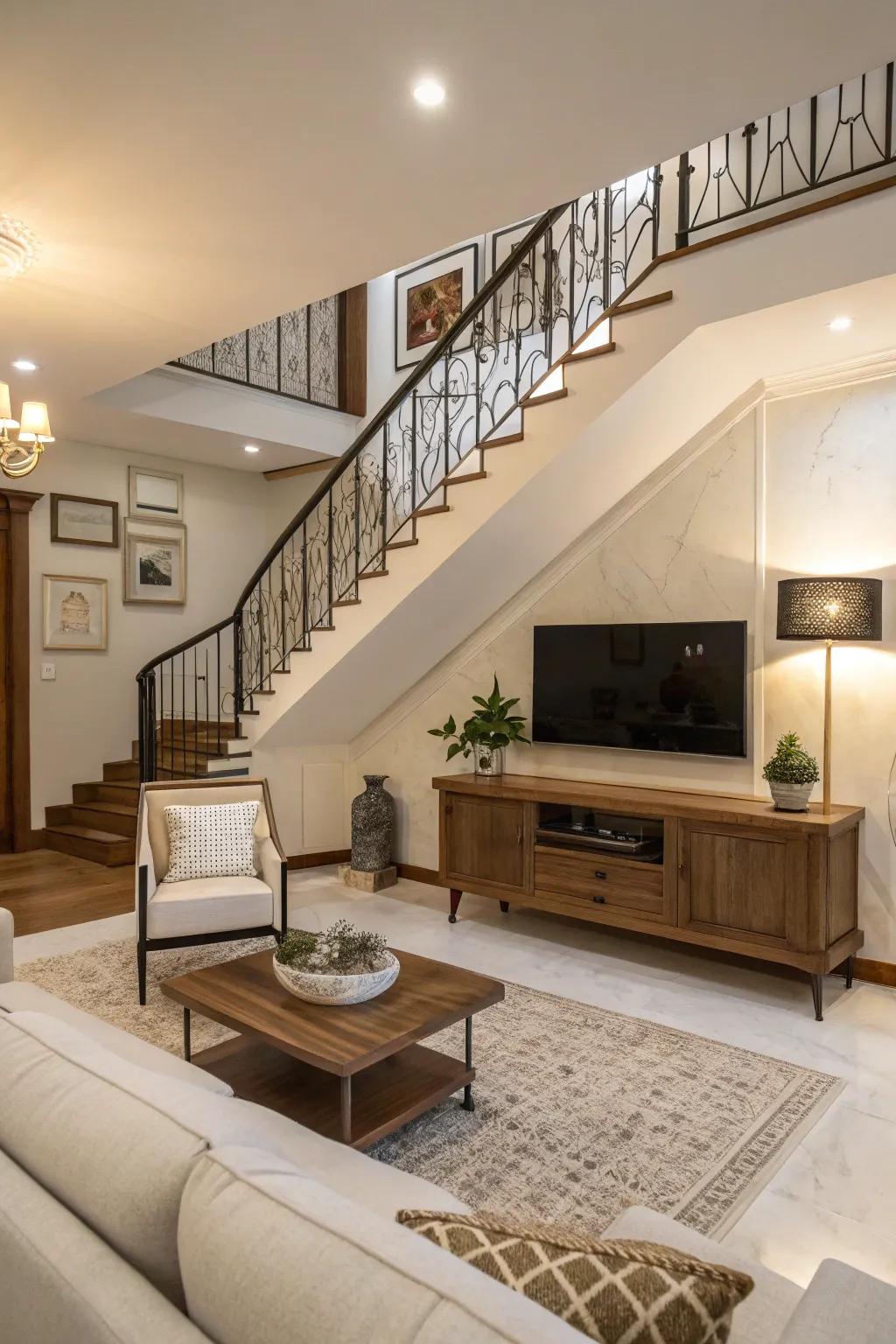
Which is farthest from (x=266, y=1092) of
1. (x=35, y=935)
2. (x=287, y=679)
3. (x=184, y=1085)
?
(x=287, y=679)

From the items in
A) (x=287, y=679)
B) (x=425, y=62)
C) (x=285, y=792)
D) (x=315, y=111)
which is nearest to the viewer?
(x=425, y=62)

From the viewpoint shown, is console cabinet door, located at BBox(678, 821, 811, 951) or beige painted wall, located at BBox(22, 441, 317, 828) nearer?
console cabinet door, located at BBox(678, 821, 811, 951)

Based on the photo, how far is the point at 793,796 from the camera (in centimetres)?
377

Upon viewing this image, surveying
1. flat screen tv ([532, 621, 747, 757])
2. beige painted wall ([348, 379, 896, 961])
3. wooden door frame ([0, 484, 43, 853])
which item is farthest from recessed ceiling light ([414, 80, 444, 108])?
wooden door frame ([0, 484, 43, 853])

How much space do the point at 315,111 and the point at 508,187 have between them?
72cm

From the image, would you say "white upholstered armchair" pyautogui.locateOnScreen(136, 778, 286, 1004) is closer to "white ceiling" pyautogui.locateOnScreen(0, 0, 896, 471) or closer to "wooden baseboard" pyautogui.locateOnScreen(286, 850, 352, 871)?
"wooden baseboard" pyautogui.locateOnScreen(286, 850, 352, 871)

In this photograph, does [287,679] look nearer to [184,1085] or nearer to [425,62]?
[425,62]

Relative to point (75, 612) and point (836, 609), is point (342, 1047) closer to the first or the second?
point (836, 609)

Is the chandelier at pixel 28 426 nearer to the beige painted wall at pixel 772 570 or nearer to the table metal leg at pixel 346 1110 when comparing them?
the table metal leg at pixel 346 1110

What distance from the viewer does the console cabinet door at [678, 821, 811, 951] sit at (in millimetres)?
3588

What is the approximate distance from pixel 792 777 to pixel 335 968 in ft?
7.26

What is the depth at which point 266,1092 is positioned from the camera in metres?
2.53

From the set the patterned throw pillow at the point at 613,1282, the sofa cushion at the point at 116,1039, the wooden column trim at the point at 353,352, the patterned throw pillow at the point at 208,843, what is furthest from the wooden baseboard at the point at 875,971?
the wooden column trim at the point at 353,352

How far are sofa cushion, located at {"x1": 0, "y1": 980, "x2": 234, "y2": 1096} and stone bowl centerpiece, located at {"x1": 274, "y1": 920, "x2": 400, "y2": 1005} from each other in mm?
447
